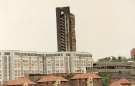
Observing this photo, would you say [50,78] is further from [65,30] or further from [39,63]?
[65,30]

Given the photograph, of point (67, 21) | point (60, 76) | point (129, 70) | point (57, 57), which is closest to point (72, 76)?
point (60, 76)

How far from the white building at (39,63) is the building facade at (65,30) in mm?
4347

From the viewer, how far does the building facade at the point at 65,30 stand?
6841 inches

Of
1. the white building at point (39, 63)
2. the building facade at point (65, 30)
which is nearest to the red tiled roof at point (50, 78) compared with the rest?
the white building at point (39, 63)

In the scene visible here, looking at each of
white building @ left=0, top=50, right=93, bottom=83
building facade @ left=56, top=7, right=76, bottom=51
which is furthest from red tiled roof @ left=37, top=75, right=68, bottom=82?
building facade @ left=56, top=7, right=76, bottom=51

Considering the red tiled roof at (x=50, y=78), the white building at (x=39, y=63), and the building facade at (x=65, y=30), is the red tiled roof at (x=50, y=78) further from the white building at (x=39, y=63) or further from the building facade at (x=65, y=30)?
the building facade at (x=65, y=30)

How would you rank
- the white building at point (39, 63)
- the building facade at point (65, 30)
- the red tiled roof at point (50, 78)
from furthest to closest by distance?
the building facade at point (65, 30)
the white building at point (39, 63)
the red tiled roof at point (50, 78)

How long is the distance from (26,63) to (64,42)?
2162 cm

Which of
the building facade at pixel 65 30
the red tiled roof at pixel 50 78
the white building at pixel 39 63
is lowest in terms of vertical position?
the red tiled roof at pixel 50 78

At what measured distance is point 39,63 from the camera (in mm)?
164750

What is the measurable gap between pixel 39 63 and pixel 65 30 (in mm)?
18099

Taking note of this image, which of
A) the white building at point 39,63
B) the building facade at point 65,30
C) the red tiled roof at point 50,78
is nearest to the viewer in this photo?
the red tiled roof at point 50,78

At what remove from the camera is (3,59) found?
479 ft

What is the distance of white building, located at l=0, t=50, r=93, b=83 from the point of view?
147125 mm
